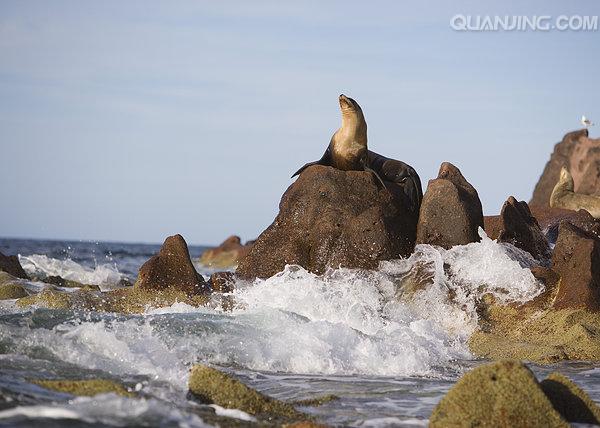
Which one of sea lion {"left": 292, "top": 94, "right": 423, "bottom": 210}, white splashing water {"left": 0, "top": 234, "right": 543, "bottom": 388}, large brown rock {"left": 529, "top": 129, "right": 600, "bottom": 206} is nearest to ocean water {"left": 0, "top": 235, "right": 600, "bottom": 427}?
white splashing water {"left": 0, "top": 234, "right": 543, "bottom": 388}

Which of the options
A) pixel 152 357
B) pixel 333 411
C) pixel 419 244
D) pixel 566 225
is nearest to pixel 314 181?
pixel 419 244

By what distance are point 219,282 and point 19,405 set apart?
7.03m

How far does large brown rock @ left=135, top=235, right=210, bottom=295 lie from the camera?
12406mm

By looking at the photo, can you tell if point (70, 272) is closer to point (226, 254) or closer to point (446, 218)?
point (446, 218)

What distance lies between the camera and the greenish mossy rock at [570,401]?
614 cm

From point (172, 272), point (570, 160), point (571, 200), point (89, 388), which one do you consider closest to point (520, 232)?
point (172, 272)

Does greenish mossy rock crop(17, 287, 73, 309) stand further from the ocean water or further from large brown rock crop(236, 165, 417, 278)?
large brown rock crop(236, 165, 417, 278)

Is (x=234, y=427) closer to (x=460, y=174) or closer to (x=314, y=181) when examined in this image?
(x=314, y=181)

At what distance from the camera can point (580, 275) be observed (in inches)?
429

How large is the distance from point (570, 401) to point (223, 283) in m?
7.01

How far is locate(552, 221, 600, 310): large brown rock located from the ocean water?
379 millimetres

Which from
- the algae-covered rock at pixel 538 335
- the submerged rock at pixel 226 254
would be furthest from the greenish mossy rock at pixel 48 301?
the submerged rock at pixel 226 254

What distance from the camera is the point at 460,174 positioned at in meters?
13.1

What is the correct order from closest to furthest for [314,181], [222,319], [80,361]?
[80,361], [222,319], [314,181]
